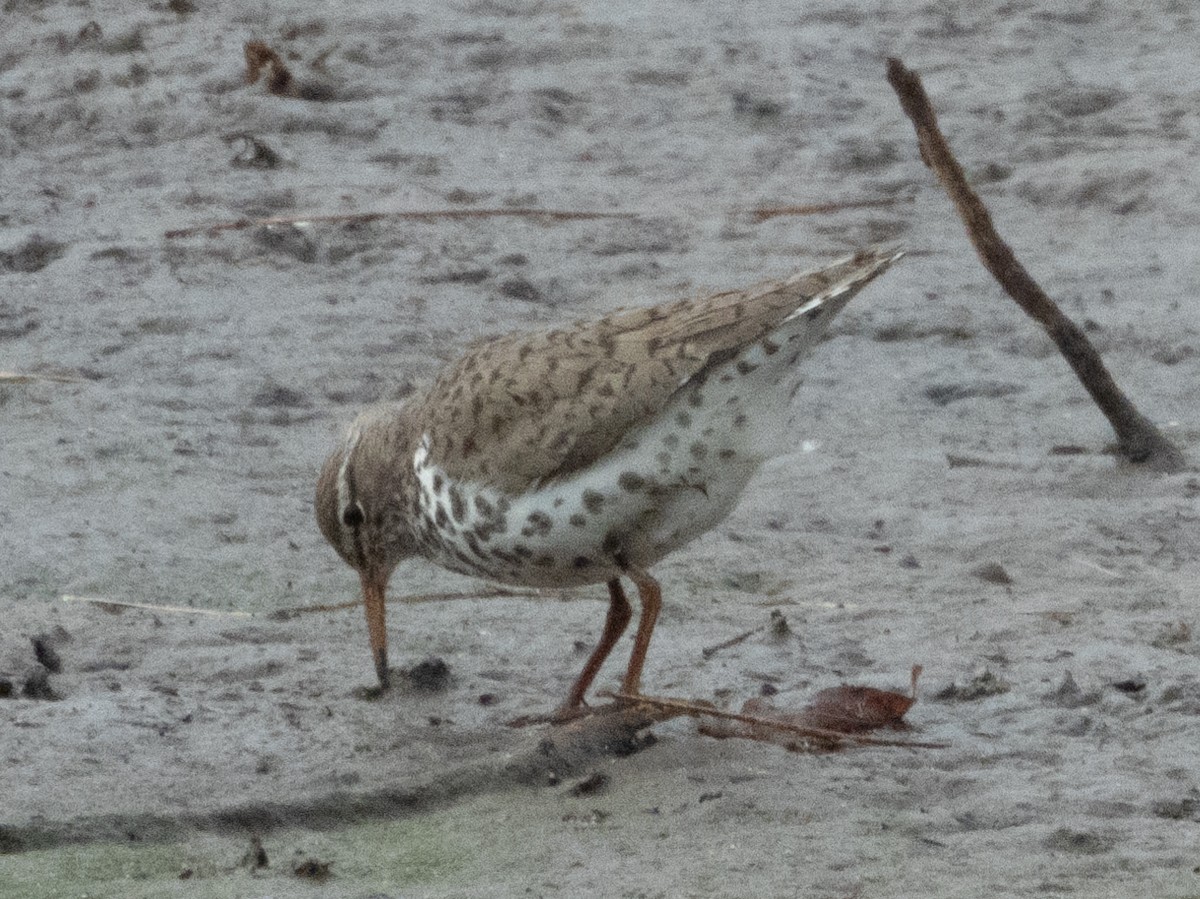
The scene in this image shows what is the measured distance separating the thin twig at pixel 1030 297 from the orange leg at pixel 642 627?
6.76 feet

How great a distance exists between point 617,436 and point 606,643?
691 mm

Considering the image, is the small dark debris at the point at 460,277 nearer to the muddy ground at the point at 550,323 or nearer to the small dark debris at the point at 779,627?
the muddy ground at the point at 550,323

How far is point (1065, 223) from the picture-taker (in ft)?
32.7

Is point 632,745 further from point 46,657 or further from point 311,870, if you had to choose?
point 46,657

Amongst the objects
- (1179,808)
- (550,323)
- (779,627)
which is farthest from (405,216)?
(1179,808)

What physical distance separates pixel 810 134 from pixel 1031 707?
593 centimetres

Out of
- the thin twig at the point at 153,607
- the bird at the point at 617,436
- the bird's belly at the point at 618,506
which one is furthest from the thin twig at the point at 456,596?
the bird's belly at the point at 618,506

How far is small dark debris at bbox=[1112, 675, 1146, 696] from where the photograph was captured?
5.62 metres

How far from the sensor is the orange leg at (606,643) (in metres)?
5.72

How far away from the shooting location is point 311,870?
15.6 feet

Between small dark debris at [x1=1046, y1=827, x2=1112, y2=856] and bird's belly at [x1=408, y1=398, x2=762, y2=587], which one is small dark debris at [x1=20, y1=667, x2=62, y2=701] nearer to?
bird's belly at [x1=408, y1=398, x2=762, y2=587]

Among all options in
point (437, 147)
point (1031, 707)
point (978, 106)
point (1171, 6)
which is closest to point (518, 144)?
point (437, 147)

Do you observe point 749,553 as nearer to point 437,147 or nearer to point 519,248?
point 519,248

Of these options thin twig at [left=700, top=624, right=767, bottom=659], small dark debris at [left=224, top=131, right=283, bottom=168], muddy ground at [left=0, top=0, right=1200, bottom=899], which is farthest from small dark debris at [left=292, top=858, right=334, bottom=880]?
small dark debris at [left=224, top=131, right=283, bottom=168]
